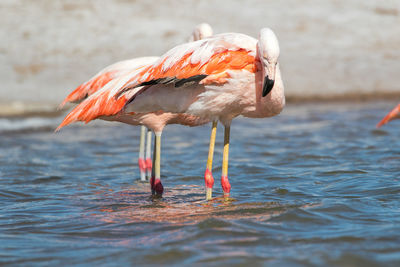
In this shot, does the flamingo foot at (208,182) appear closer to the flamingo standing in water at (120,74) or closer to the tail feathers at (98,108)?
the tail feathers at (98,108)

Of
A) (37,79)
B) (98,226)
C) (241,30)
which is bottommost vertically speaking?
(98,226)

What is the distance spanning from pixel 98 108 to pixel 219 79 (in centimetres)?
119

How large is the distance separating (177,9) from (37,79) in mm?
3431

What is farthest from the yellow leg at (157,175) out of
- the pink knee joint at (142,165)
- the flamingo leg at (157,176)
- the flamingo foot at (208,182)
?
the pink knee joint at (142,165)

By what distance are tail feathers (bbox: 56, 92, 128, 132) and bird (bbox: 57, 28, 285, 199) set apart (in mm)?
208

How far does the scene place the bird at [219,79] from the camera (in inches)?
170

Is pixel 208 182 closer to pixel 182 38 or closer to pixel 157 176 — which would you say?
pixel 157 176

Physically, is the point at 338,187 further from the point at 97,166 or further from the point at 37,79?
the point at 37,79

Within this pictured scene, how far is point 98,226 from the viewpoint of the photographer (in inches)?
169

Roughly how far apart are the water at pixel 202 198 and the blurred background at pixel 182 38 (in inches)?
76.7

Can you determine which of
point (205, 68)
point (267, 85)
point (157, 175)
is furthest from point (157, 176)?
point (267, 85)

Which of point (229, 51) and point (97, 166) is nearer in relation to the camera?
point (229, 51)

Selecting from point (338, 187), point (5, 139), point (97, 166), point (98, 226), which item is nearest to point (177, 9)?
point (5, 139)

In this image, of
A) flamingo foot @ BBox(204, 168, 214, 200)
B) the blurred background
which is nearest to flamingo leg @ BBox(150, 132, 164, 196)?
flamingo foot @ BBox(204, 168, 214, 200)
